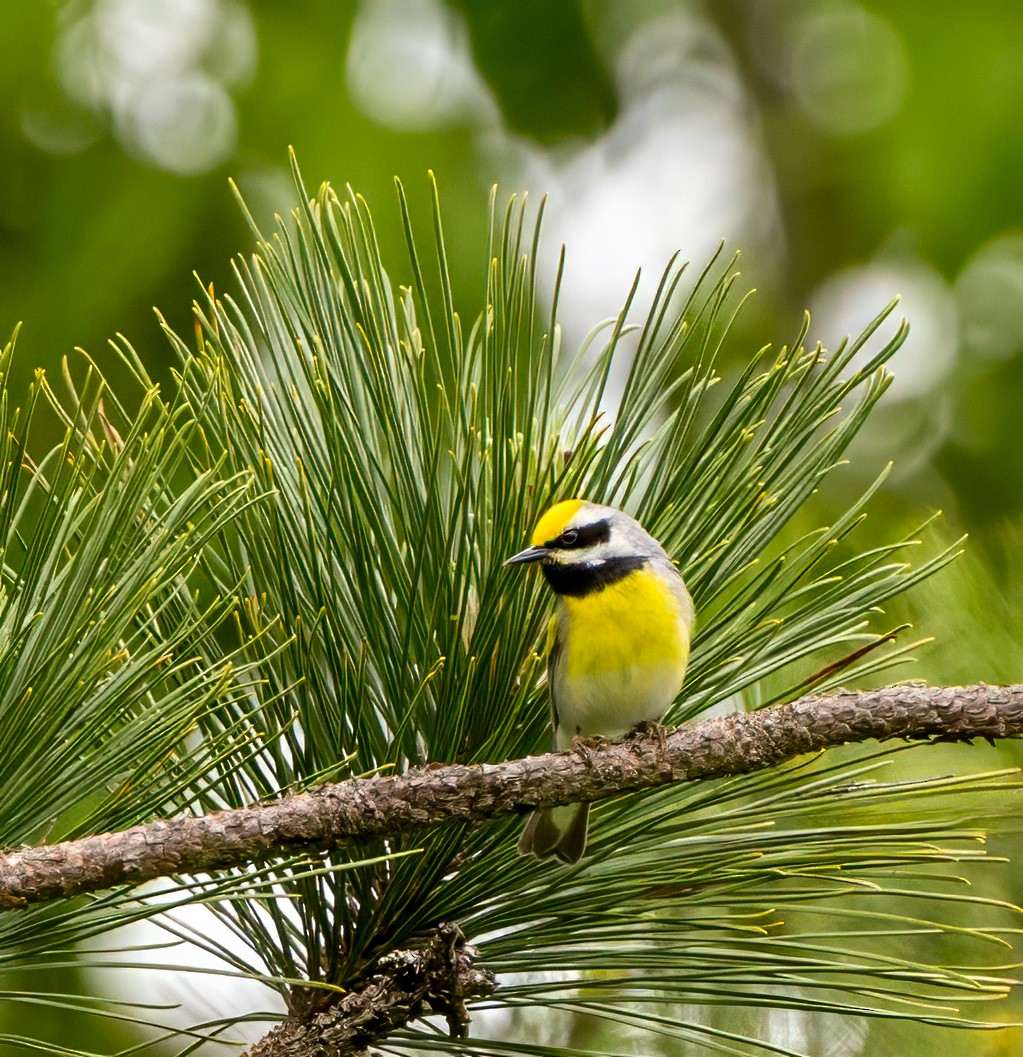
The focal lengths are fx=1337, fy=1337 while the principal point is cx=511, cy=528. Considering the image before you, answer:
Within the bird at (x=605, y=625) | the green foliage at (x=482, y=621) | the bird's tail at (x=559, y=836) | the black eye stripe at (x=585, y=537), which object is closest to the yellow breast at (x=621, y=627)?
the bird at (x=605, y=625)

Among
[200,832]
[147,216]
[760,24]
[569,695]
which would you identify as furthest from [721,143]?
[200,832]

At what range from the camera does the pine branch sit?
1169 millimetres

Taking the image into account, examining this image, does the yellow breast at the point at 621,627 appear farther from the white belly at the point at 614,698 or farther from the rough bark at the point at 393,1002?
the rough bark at the point at 393,1002

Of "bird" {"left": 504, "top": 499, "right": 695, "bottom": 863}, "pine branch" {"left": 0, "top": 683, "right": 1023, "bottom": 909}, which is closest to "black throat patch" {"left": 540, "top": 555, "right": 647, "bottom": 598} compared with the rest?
"bird" {"left": 504, "top": 499, "right": 695, "bottom": 863}

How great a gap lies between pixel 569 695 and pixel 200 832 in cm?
110

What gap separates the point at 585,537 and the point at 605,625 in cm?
35

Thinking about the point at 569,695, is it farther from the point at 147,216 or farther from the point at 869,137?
the point at 869,137

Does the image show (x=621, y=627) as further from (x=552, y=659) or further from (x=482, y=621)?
(x=482, y=621)

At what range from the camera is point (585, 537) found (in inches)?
80.3

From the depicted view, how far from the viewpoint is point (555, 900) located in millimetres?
1690

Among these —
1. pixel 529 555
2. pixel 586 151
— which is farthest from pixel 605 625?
pixel 586 151

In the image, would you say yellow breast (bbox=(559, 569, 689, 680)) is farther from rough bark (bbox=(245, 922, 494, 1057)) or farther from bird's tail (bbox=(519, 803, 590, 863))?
rough bark (bbox=(245, 922, 494, 1057))

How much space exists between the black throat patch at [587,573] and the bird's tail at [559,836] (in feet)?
1.18

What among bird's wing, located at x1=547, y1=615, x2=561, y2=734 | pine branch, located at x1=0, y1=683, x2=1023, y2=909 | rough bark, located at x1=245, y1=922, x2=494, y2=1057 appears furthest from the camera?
bird's wing, located at x1=547, y1=615, x2=561, y2=734
